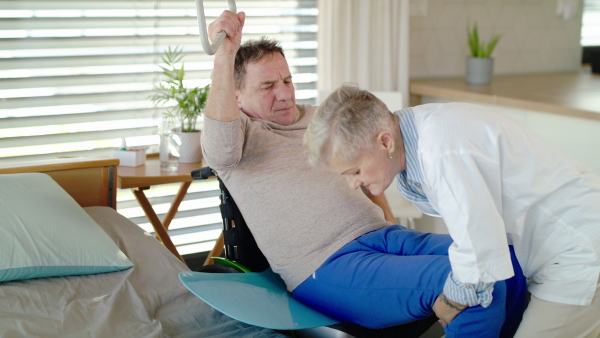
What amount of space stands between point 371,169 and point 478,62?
2438mm

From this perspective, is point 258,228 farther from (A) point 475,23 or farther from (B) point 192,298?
(A) point 475,23

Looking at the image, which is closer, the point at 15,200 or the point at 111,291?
the point at 111,291

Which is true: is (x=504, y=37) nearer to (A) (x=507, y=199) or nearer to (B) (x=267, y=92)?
(B) (x=267, y=92)

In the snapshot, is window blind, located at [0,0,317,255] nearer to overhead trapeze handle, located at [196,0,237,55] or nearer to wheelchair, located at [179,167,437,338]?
wheelchair, located at [179,167,437,338]

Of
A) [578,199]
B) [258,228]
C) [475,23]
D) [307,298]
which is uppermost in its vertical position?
[475,23]

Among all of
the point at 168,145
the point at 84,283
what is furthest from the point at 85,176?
the point at 84,283

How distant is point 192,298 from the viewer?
6.73 ft

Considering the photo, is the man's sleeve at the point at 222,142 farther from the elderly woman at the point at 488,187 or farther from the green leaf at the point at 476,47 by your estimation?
the green leaf at the point at 476,47

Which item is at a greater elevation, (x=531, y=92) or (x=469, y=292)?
Result: (x=531, y=92)

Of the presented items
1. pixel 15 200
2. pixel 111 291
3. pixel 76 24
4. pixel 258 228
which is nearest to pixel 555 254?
pixel 258 228

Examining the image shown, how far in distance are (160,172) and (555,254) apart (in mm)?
1751

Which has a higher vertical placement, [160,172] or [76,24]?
[76,24]

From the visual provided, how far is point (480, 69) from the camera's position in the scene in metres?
3.83

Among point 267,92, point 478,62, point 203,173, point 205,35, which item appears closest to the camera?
point 205,35
